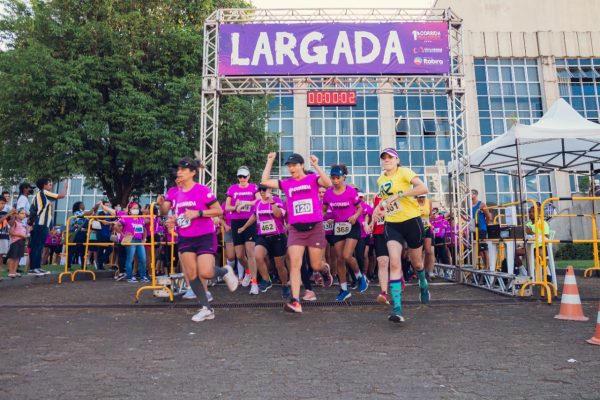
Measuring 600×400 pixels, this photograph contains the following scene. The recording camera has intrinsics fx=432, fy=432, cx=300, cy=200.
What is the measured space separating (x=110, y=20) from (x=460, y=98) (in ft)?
43.6

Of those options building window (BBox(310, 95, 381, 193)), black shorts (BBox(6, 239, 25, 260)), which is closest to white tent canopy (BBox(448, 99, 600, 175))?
black shorts (BBox(6, 239, 25, 260))

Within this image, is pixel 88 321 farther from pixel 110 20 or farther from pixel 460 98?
pixel 110 20

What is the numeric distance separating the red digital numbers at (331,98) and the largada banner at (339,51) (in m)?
0.60

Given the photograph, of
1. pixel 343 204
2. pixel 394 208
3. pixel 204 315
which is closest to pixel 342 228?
pixel 343 204

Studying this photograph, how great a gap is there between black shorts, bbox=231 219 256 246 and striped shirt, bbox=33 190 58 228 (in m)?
5.25

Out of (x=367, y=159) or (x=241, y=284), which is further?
(x=367, y=159)

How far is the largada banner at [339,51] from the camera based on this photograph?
42.0ft

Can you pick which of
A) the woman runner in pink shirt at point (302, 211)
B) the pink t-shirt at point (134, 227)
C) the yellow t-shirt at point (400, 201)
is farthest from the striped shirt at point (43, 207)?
the yellow t-shirt at point (400, 201)

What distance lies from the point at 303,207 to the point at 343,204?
152 centimetres

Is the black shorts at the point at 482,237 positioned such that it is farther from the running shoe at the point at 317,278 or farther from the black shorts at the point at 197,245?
the black shorts at the point at 197,245

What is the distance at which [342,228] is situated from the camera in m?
7.51

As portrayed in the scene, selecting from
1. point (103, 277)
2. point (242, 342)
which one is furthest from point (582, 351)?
point (103, 277)

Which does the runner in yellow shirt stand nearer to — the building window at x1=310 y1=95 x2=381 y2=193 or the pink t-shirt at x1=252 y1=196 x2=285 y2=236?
the pink t-shirt at x1=252 y1=196 x2=285 y2=236

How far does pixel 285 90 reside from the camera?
13.1 metres
